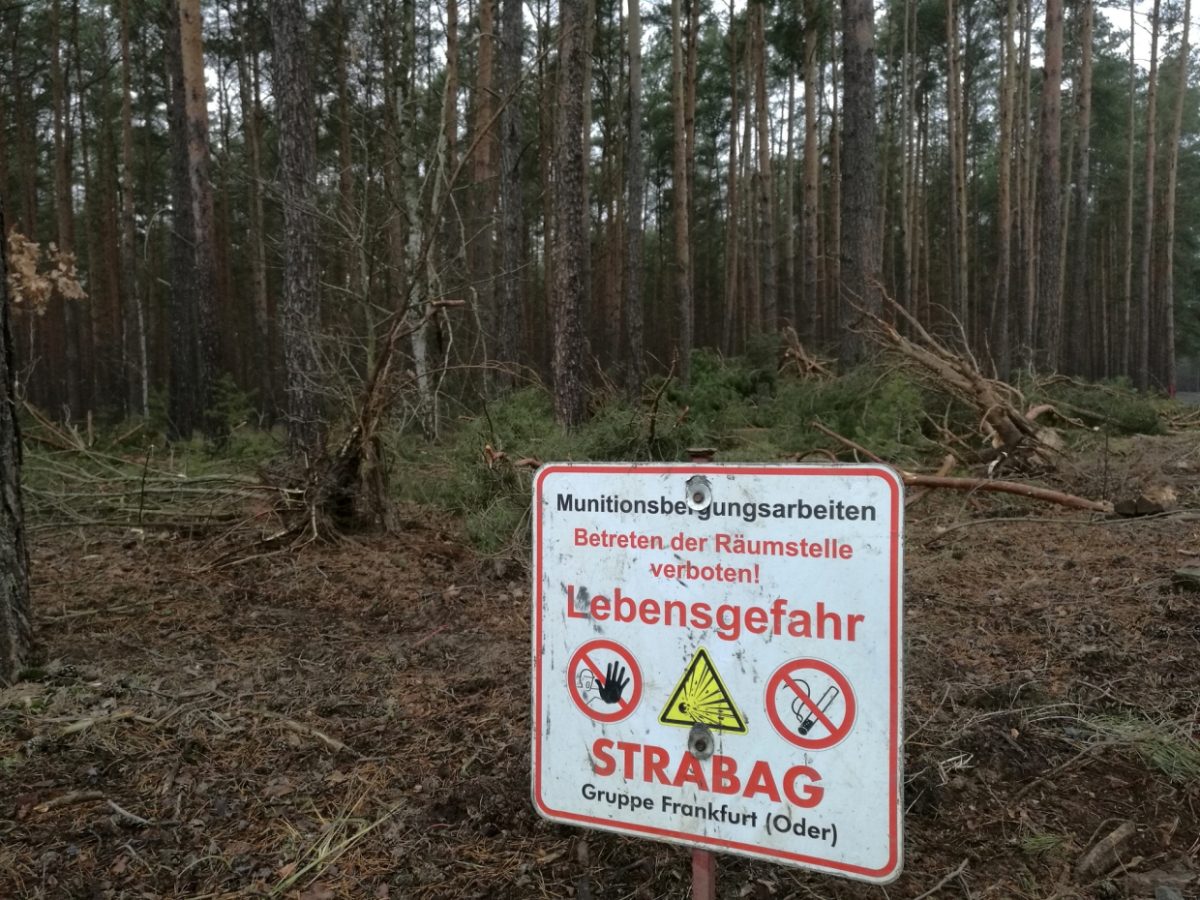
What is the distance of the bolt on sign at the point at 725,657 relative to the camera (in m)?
1.53

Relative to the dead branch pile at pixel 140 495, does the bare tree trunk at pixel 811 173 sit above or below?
above

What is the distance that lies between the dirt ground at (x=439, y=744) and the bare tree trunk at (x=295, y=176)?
3271 millimetres

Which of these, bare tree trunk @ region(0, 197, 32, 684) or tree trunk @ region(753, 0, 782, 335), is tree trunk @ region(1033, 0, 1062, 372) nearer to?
tree trunk @ region(753, 0, 782, 335)

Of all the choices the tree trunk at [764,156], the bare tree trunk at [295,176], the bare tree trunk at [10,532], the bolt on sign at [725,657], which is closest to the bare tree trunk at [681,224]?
the tree trunk at [764,156]

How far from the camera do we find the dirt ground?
7.91 feet

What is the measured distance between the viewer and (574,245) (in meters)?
9.66

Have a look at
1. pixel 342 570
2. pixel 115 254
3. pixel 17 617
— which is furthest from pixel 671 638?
pixel 115 254

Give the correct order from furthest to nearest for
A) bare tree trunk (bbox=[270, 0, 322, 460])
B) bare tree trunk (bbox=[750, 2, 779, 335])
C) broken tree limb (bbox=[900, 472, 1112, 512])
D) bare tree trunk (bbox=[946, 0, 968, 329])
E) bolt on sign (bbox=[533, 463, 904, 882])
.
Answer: bare tree trunk (bbox=[946, 0, 968, 329])
bare tree trunk (bbox=[750, 2, 779, 335])
bare tree trunk (bbox=[270, 0, 322, 460])
broken tree limb (bbox=[900, 472, 1112, 512])
bolt on sign (bbox=[533, 463, 904, 882])

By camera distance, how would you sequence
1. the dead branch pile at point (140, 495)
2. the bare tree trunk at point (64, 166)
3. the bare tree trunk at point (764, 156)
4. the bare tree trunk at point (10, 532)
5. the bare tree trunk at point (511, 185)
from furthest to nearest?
the bare tree trunk at point (64, 166)
the bare tree trunk at point (764, 156)
the bare tree trunk at point (511, 185)
the dead branch pile at point (140, 495)
the bare tree trunk at point (10, 532)

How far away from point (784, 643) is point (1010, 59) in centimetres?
2320

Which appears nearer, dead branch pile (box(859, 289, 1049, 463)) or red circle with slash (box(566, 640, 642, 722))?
red circle with slash (box(566, 640, 642, 722))

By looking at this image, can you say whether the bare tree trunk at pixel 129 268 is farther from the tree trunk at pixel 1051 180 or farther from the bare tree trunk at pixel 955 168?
the bare tree trunk at pixel 955 168

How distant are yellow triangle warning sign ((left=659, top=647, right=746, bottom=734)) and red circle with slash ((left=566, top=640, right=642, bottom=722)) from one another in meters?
0.08

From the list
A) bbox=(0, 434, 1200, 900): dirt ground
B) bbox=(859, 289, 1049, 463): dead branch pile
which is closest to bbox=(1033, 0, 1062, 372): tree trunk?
bbox=(859, 289, 1049, 463): dead branch pile
